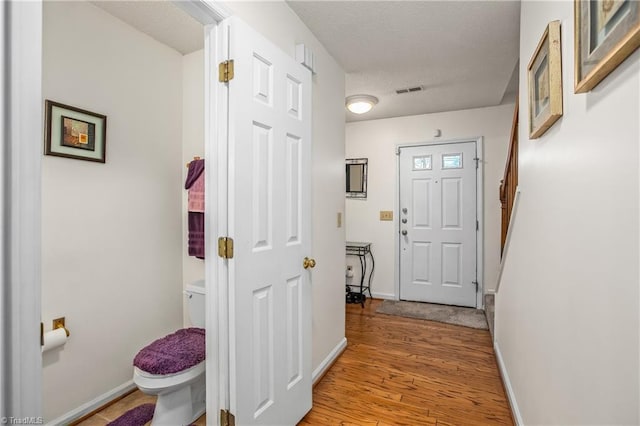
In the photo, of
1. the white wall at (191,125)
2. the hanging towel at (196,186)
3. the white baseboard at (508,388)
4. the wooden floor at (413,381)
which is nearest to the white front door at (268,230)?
the wooden floor at (413,381)

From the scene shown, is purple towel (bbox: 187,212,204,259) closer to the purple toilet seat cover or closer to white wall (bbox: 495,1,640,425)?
the purple toilet seat cover

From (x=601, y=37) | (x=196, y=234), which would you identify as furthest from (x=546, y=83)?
(x=196, y=234)

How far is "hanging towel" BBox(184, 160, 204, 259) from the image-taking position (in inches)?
85.4

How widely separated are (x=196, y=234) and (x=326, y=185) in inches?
38.5

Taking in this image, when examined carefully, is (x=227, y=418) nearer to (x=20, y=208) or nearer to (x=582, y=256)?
(x=20, y=208)

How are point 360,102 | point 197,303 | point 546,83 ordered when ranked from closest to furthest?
1. point 546,83
2. point 197,303
3. point 360,102

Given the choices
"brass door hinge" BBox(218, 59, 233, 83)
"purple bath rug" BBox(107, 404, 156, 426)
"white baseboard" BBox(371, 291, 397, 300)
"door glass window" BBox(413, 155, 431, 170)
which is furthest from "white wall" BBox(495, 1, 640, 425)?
"white baseboard" BBox(371, 291, 397, 300)

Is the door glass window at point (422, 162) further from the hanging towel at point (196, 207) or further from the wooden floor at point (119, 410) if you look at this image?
the wooden floor at point (119, 410)

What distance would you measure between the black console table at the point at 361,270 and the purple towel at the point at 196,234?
2.33 metres

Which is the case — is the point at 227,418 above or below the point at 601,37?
below

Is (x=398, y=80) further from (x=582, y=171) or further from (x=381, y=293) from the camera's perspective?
(x=381, y=293)

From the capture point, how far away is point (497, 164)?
12.5 feet

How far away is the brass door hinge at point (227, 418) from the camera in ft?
4.69

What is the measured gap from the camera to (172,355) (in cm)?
172
